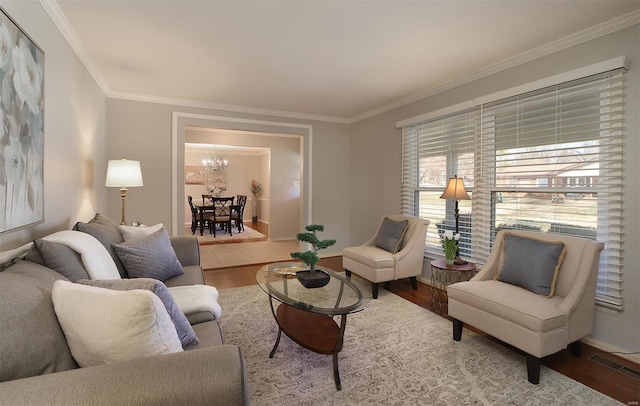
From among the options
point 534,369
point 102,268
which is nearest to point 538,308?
point 534,369

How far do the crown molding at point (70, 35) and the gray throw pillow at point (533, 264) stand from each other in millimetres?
3806

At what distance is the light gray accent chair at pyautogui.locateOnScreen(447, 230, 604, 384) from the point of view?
6.33 ft

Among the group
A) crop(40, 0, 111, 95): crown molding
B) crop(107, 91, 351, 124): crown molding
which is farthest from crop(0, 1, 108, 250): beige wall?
crop(107, 91, 351, 124): crown molding

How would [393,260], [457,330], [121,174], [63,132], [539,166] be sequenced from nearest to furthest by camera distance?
[63,132], [457,330], [539,166], [121,174], [393,260]

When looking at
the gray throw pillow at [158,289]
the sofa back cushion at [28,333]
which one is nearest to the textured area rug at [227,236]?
the gray throw pillow at [158,289]

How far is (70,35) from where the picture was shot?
2.46 meters

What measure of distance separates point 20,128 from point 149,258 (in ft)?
3.51

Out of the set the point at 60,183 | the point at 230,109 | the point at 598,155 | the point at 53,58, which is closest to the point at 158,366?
the point at 60,183

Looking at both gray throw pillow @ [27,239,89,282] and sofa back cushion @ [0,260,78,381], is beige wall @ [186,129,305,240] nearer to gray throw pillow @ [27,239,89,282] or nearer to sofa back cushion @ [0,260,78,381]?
gray throw pillow @ [27,239,89,282]

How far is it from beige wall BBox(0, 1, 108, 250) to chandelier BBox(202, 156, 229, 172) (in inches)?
249

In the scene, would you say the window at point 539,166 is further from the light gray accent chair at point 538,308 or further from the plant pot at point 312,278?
the plant pot at point 312,278

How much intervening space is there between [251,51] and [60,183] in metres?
1.89

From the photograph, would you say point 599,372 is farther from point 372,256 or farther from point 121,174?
point 121,174

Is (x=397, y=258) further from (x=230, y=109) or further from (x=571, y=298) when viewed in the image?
(x=230, y=109)
